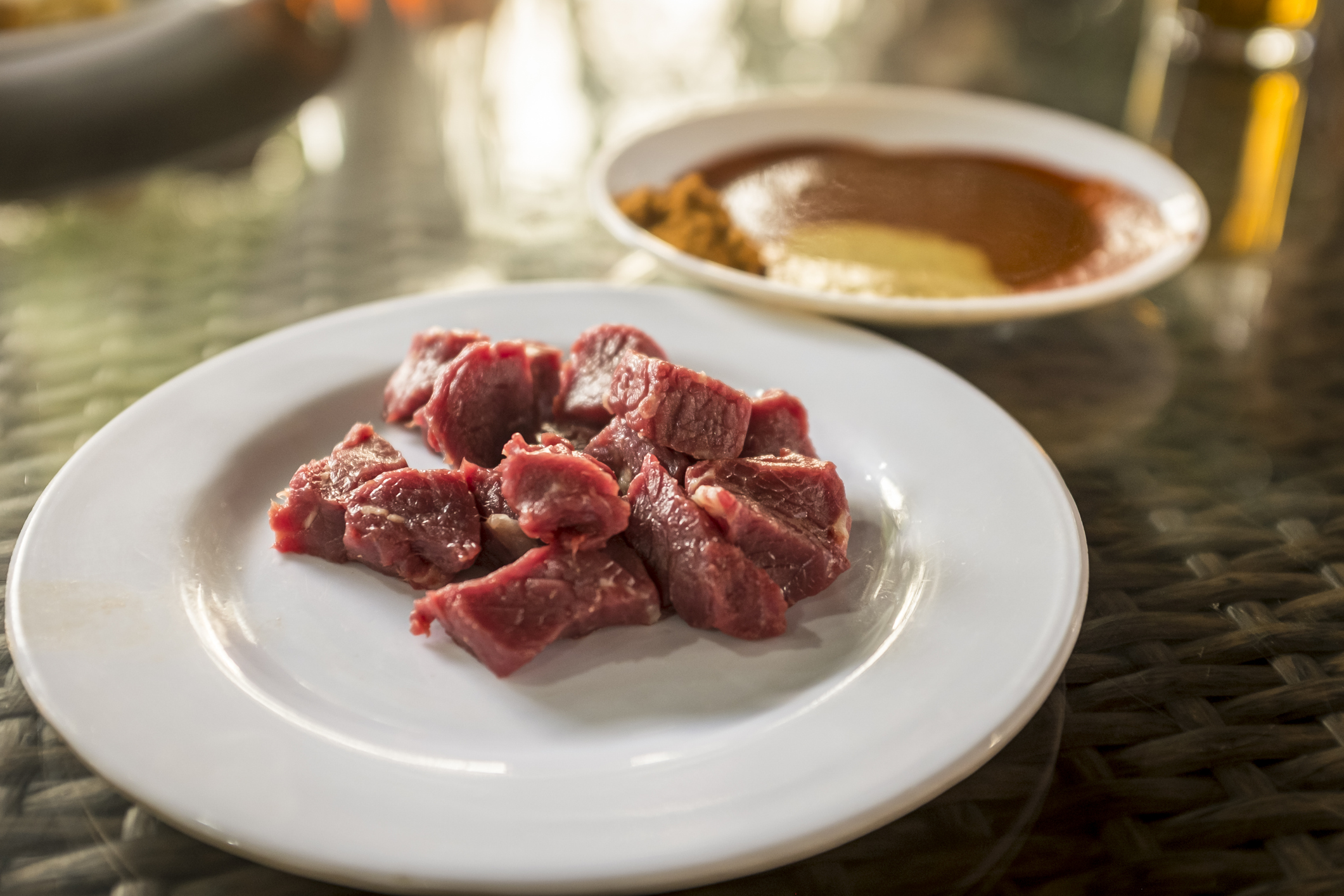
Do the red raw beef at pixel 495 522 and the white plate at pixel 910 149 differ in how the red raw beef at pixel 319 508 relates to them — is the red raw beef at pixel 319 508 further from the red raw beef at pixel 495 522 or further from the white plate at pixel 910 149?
the white plate at pixel 910 149

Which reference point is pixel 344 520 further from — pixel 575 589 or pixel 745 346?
pixel 745 346

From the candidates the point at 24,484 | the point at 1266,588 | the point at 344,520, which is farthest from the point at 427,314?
the point at 1266,588

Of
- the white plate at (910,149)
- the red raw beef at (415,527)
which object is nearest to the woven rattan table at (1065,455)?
the white plate at (910,149)

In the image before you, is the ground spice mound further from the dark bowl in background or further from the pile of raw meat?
the dark bowl in background

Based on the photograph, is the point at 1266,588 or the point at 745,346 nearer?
the point at 1266,588

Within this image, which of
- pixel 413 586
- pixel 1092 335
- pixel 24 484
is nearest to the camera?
pixel 413 586

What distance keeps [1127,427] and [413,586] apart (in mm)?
1614

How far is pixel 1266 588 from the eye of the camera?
187 centimetres

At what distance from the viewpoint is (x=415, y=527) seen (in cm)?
168

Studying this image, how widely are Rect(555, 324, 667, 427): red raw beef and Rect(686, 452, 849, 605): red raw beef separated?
311 mm

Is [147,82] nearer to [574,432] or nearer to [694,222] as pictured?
[694,222]

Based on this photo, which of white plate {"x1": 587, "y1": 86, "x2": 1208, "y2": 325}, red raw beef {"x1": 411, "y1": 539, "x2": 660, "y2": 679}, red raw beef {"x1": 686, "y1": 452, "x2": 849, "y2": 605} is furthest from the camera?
white plate {"x1": 587, "y1": 86, "x2": 1208, "y2": 325}

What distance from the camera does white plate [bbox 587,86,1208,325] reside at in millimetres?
2203

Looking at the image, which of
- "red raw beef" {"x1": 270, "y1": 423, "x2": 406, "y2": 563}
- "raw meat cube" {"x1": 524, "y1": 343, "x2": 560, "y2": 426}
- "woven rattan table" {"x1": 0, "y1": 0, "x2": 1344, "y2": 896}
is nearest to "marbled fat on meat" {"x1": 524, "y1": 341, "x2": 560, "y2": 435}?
"raw meat cube" {"x1": 524, "y1": 343, "x2": 560, "y2": 426}
